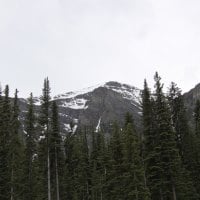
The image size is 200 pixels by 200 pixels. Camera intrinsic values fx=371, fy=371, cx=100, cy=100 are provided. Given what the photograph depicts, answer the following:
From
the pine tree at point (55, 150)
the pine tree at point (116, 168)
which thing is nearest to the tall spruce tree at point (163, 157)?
the pine tree at point (116, 168)

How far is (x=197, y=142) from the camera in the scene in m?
50.6

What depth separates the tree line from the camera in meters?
37.2

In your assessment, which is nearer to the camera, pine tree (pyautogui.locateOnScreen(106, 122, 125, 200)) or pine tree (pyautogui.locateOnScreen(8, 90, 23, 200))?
pine tree (pyautogui.locateOnScreen(8, 90, 23, 200))

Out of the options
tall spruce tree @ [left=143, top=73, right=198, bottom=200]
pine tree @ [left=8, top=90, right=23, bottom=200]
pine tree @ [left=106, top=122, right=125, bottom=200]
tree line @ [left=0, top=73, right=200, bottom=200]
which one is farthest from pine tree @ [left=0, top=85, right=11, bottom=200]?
tall spruce tree @ [left=143, top=73, right=198, bottom=200]

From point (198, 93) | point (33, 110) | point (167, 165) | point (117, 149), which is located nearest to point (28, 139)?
point (33, 110)

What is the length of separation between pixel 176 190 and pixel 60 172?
25.3 m

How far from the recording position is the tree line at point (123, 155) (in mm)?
37188

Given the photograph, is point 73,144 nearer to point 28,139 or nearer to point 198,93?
point 28,139

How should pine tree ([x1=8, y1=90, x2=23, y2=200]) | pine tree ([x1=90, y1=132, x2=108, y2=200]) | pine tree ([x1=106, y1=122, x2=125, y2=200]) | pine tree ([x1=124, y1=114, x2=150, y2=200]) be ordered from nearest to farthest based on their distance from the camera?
1. pine tree ([x1=124, y1=114, x2=150, y2=200])
2. pine tree ([x1=8, y1=90, x2=23, y2=200])
3. pine tree ([x1=106, y1=122, x2=125, y2=200])
4. pine tree ([x1=90, y1=132, x2=108, y2=200])

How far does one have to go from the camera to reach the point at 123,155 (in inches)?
1759

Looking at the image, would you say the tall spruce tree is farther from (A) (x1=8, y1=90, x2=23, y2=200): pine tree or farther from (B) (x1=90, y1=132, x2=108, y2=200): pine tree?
(B) (x1=90, y1=132, x2=108, y2=200): pine tree

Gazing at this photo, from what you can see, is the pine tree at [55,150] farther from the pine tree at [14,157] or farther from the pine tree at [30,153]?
the pine tree at [14,157]

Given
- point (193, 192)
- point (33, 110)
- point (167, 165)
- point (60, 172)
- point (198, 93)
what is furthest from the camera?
point (198, 93)

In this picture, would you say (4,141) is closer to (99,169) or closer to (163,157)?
(163,157)
